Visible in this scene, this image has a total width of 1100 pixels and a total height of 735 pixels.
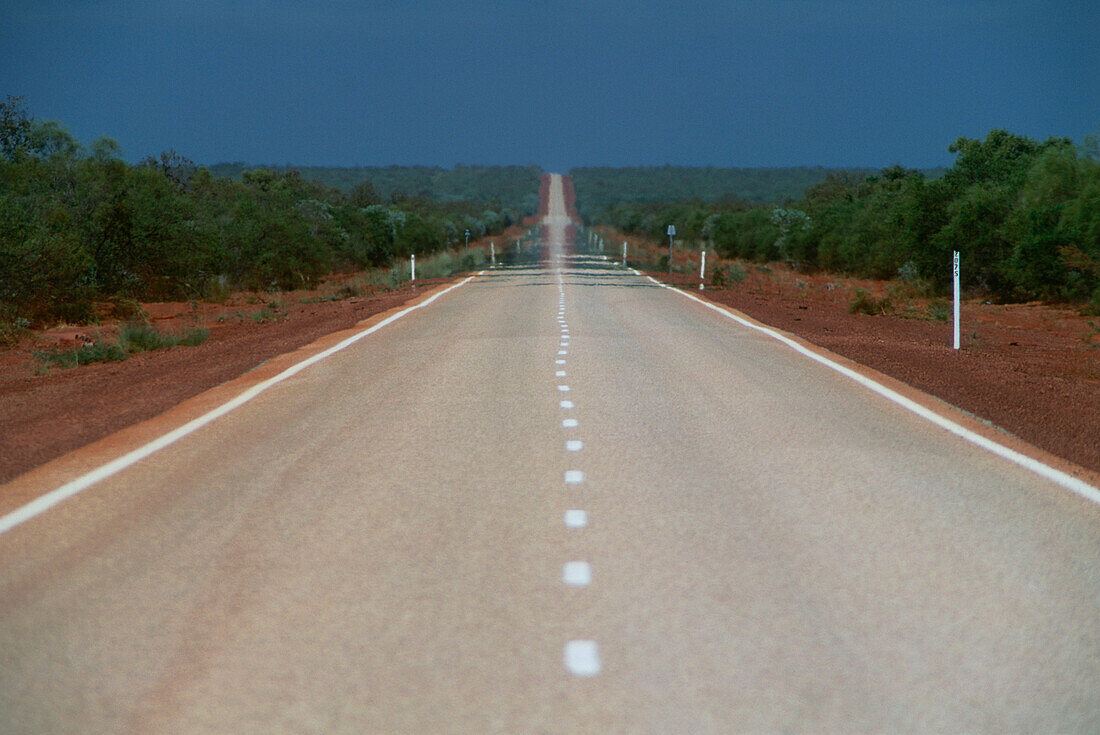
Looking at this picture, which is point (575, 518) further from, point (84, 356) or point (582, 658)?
point (84, 356)

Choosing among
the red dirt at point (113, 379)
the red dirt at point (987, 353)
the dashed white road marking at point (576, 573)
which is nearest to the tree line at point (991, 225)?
the red dirt at point (987, 353)

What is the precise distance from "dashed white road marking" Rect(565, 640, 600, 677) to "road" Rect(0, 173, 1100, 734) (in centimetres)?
2

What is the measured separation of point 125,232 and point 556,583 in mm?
28532

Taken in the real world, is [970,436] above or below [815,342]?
below

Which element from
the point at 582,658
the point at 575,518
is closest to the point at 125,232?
the point at 575,518

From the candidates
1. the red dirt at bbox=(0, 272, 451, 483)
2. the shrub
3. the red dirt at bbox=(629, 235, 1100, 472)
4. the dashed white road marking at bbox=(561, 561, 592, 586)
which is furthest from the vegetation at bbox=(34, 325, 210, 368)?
the shrub

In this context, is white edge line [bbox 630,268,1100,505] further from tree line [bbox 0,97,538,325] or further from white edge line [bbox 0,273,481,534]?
tree line [bbox 0,97,538,325]

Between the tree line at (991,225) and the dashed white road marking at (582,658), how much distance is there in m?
25.2

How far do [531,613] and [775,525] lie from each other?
77.4 inches

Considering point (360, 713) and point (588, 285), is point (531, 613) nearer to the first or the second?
point (360, 713)

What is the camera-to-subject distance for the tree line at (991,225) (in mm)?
28250

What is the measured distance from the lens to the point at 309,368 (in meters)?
13.5

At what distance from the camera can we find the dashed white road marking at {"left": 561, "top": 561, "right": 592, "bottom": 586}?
5.20 m

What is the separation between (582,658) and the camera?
4.28 meters
